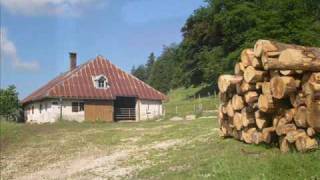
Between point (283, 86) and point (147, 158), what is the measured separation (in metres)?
5.97

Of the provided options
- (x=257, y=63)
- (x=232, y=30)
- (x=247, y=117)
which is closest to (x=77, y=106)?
(x=232, y=30)

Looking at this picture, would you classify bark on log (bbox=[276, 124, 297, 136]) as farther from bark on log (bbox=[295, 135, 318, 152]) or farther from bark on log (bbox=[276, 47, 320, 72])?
bark on log (bbox=[276, 47, 320, 72])

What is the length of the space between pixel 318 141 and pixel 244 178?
209 cm

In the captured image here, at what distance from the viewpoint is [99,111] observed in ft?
161

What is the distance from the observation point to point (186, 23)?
6538 cm

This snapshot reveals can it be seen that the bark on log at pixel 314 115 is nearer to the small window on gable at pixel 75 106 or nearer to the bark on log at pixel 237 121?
the bark on log at pixel 237 121

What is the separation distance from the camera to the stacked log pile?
37.3 feet

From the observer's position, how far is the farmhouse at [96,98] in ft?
155

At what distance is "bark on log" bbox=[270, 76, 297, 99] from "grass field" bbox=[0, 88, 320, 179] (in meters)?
1.29

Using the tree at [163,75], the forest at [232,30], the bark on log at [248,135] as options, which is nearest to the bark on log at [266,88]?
the bark on log at [248,135]

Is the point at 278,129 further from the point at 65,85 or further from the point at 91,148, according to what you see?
the point at 65,85

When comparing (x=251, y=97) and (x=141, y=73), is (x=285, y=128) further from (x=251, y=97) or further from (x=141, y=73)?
(x=141, y=73)

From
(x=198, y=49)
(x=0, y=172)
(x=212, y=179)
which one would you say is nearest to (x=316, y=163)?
(x=212, y=179)

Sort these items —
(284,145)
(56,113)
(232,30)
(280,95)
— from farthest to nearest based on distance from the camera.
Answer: (232,30), (56,113), (284,145), (280,95)
